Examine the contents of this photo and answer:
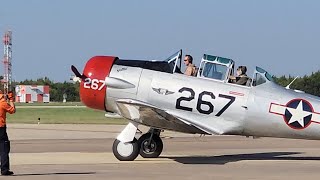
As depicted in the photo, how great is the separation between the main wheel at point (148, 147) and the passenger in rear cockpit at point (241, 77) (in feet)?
8.65

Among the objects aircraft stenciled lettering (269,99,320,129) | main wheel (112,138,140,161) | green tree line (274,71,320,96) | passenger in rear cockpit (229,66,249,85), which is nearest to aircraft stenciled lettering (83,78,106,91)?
main wheel (112,138,140,161)

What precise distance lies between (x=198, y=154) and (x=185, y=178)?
701 cm

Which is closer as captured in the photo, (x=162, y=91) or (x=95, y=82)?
(x=162, y=91)

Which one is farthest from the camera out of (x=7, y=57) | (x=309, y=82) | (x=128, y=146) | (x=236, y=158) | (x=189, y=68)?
(x=7, y=57)

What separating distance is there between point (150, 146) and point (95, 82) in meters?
2.28

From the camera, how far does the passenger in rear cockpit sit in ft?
58.9

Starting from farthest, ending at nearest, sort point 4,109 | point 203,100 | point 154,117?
point 203,100 < point 154,117 < point 4,109

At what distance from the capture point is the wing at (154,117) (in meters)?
16.7

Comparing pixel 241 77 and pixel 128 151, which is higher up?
pixel 241 77

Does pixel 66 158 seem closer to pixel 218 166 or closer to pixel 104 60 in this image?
pixel 104 60

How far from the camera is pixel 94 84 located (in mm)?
17969

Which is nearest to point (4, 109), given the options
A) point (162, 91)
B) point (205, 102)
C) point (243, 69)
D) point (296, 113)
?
point (162, 91)

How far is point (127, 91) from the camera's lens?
58.5ft

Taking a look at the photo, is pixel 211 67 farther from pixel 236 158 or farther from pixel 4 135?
pixel 4 135
